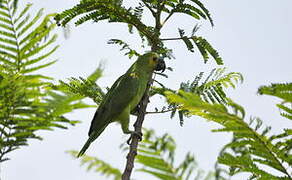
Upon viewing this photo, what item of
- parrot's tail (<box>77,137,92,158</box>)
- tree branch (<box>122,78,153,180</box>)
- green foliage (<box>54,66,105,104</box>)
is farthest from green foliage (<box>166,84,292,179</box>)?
parrot's tail (<box>77,137,92,158</box>)

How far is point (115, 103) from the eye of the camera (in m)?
5.00

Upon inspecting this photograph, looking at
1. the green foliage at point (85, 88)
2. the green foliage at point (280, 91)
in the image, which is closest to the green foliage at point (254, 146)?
the green foliage at point (280, 91)

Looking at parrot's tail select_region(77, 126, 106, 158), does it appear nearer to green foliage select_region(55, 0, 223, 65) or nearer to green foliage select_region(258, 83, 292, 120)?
green foliage select_region(55, 0, 223, 65)

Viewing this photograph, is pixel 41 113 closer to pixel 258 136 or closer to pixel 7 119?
pixel 7 119

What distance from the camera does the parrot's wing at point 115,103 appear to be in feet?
16.2

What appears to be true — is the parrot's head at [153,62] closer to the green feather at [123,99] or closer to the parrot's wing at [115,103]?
the green feather at [123,99]

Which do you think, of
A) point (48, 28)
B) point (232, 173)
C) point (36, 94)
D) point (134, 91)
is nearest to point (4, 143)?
point (36, 94)

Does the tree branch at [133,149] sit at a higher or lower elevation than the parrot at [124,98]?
lower

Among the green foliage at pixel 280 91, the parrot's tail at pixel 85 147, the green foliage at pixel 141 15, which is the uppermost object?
the green foliage at pixel 141 15

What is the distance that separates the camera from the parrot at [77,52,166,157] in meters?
4.92

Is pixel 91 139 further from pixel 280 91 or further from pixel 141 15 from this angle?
pixel 280 91

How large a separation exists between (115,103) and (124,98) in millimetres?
128

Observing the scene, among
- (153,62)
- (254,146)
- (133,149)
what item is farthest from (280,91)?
(153,62)

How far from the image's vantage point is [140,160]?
2.44m
